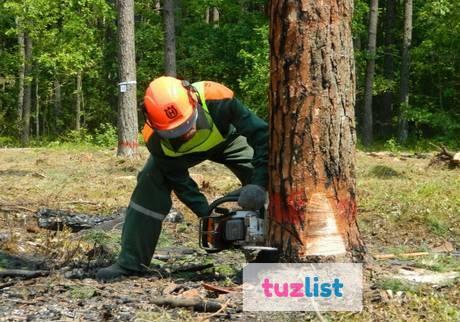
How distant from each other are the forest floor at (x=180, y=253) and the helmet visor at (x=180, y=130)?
0.91 meters

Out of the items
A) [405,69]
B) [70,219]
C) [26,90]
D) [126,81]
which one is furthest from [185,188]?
[26,90]

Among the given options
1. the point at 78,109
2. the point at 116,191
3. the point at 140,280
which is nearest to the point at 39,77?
the point at 78,109

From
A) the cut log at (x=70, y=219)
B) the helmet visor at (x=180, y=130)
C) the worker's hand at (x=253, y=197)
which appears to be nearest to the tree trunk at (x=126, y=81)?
the cut log at (x=70, y=219)

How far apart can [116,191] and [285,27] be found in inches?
221

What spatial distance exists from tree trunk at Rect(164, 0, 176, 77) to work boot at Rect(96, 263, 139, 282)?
16571 mm

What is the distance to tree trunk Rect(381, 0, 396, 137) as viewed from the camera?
27.3 m

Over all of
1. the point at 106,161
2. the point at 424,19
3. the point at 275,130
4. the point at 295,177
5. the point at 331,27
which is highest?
the point at 424,19

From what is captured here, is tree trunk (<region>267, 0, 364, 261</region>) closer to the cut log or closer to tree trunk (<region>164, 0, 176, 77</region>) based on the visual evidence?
the cut log

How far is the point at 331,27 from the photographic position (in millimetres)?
3854

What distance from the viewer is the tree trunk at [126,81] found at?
13.2 m

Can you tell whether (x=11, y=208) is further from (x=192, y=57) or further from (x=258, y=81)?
(x=192, y=57)

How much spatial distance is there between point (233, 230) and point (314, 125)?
89 cm

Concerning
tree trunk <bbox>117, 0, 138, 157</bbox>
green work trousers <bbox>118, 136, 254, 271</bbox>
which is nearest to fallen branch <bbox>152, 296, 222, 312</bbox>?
green work trousers <bbox>118, 136, 254, 271</bbox>

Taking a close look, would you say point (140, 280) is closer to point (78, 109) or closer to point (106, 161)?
point (106, 161)
